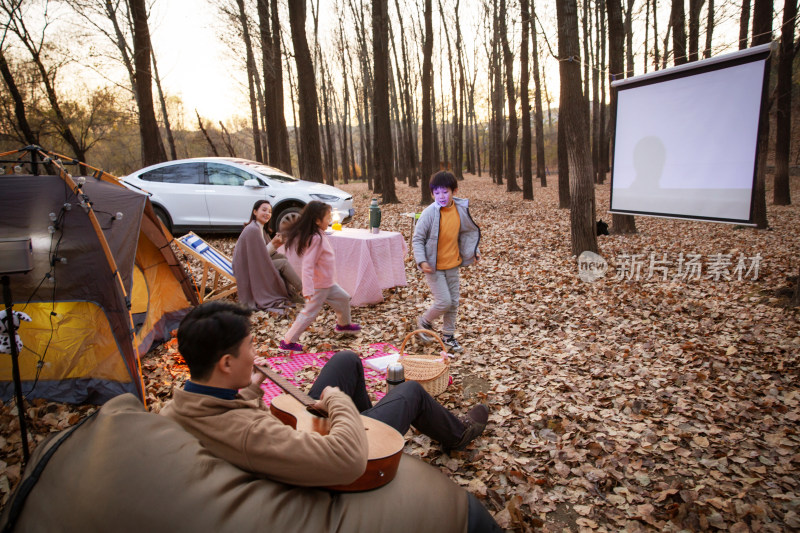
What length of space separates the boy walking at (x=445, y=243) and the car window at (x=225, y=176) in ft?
21.0

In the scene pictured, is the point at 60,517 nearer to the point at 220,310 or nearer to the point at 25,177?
the point at 220,310

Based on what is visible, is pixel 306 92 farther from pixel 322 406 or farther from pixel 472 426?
pixel 322 406

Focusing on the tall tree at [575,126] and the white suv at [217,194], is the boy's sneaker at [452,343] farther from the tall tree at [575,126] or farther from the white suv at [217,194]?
the white suv at [217,194]

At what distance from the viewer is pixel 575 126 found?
297 inches

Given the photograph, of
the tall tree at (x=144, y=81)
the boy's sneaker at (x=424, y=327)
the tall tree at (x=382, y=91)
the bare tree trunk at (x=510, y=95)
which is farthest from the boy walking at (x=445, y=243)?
the bare tree trunk at (x=510, y=95)

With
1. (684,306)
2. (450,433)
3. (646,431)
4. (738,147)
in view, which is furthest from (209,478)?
(738,147)

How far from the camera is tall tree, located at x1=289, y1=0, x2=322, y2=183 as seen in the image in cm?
1116

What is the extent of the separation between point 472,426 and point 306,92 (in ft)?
35.6

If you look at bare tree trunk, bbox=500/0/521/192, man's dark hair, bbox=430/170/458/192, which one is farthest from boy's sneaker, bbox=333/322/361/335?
bare tree trunk, bbox=500/0/521/192

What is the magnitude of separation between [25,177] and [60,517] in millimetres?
3896

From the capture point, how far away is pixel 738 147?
5293mm

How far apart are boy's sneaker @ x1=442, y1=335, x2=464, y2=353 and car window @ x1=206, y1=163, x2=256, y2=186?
265 inches

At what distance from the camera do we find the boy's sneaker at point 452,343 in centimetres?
472

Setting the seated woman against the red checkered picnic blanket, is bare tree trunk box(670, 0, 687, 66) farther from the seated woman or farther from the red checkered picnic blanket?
the red checkered picnic blanket
